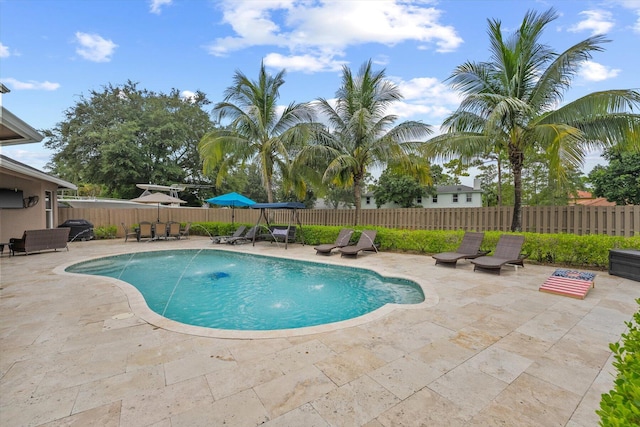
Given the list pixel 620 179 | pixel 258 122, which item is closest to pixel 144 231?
pixel 258 122

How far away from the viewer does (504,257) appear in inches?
295

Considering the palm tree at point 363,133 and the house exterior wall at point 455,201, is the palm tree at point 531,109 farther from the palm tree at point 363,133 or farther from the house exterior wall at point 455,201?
the house exterior wall at point 455,201

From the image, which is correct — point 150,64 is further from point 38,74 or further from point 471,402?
point 471,402

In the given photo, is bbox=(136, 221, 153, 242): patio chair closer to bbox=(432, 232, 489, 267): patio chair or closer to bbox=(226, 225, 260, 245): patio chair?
bbox=(226, 225, 260, 245): patio chair

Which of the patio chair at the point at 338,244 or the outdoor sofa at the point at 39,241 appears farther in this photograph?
the patio chair at the point at 338,244

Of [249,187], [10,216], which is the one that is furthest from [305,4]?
[249,187]

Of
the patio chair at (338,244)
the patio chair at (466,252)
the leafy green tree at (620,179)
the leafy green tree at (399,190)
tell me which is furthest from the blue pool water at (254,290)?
the leafy green tree at (620,179)

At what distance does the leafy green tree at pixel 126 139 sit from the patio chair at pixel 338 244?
713 inches

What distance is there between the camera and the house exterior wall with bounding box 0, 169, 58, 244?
1157 centimetres

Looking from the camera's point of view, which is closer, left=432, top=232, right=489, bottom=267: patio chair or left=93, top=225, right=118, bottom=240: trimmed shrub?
left=432, top=232, right=489, bottom=267: patio chair

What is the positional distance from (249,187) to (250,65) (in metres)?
25.5

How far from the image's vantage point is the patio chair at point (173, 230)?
1494 centimetres

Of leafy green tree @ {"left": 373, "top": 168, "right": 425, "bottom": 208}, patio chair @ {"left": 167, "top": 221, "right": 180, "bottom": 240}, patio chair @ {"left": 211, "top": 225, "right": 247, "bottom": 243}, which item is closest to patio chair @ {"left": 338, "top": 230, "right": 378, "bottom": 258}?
patio chair @ {"left": 211, "top": 225, "right": 247, "bottom": 243}

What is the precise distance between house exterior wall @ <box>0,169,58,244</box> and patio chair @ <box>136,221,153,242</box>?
360 centimetres
